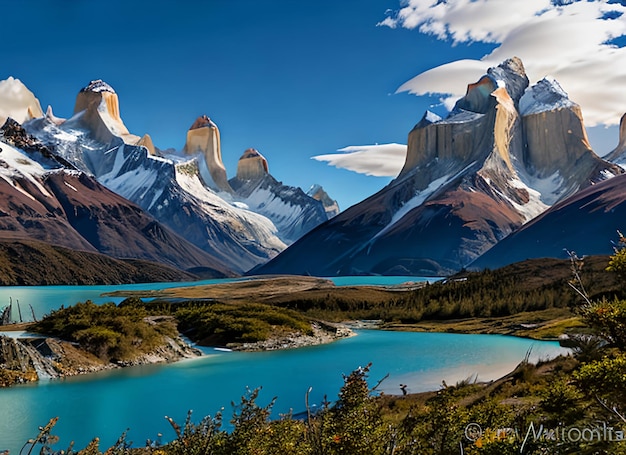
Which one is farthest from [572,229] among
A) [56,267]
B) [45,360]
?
[45,360]

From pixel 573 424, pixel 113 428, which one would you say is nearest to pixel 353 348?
pixel 113 428

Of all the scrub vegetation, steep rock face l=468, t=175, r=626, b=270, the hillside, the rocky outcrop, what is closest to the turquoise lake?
the rocky outcrop

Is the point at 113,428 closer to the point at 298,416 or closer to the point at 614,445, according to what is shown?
the point at 298,416

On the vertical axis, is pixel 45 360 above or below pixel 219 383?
above

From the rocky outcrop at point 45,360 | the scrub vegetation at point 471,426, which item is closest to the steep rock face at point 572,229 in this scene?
the rocky outcrop at point 45,360

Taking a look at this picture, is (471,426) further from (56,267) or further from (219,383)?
(56,267)

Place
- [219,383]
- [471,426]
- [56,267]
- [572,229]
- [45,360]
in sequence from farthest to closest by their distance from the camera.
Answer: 1. [572,229]
2. [56,267]
3. [45,360]
4. [219,383]
5. [471,426]

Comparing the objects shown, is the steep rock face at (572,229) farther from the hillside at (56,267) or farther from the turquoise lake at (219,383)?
the turquoise lake at (219,383)

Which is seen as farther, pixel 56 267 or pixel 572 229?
pixel 572 229

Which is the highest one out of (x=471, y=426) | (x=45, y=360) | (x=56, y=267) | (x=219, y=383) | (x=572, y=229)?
(x=56, y=267)
